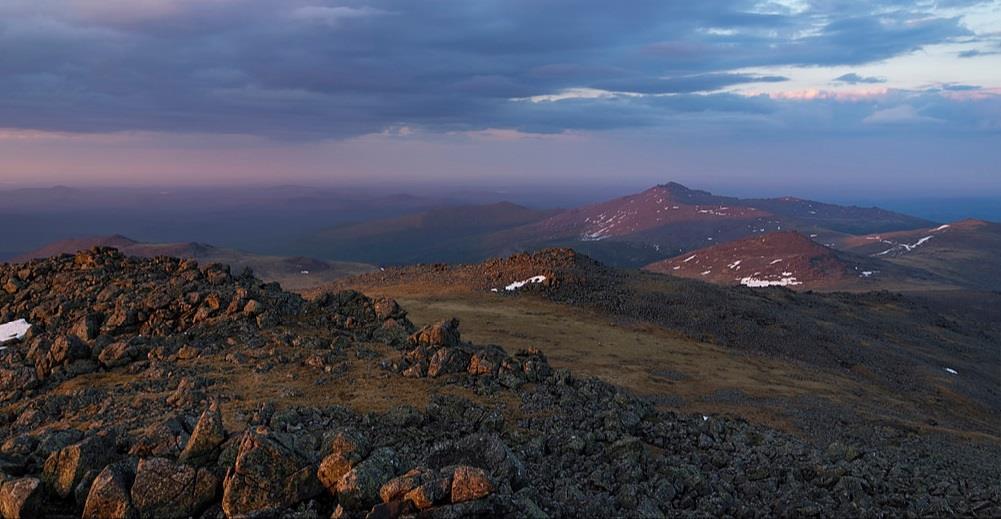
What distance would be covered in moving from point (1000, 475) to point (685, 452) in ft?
42.8

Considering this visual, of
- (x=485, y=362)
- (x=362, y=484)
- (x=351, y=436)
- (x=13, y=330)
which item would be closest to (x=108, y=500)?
(x=351, y=436)

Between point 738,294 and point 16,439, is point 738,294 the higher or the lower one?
the lower one

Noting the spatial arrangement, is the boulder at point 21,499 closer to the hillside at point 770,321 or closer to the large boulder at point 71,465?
the large boulder at point 71,465

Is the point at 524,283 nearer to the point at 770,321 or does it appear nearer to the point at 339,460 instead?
the point at 770,321

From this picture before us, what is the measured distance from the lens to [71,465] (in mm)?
10477

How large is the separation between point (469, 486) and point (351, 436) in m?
2.84

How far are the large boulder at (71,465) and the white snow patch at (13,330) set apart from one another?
1901 cm

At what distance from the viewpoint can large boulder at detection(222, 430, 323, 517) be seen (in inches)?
385

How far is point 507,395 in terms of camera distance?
57.6 feet

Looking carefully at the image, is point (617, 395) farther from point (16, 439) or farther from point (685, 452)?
point (16, 439)

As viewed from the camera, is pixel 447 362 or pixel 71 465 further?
pixel 447 362

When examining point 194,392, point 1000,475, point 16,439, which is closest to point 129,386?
point 194,392

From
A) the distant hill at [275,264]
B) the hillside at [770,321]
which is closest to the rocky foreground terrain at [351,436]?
the hillside at [770,321]

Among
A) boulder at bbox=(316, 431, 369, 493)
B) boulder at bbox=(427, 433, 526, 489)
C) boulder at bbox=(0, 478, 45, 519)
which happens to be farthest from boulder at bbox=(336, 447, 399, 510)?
boulder at bbox=(0, 478, 45, 519)
